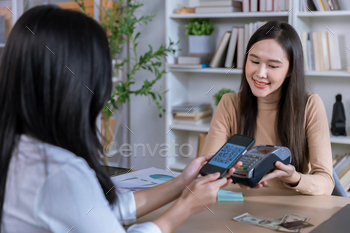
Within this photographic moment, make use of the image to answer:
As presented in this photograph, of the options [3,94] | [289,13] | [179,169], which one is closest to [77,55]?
[3,94]

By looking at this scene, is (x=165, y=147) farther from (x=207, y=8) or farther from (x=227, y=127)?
(x=227, y=127)

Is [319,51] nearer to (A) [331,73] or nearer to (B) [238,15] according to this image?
(A) [331,73]

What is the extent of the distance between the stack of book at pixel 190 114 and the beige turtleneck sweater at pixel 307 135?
0.92 metres

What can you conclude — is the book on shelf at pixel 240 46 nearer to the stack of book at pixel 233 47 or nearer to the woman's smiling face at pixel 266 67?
the stack of book at pixel 233 47

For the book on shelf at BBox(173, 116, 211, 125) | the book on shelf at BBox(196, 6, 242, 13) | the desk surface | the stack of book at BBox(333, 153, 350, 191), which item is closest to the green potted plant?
the book on shelf at BBox(196, 6, 242, 13)

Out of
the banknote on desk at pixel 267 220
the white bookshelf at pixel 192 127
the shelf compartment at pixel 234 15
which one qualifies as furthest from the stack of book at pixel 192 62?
the banknote on desk at pixel 267 220

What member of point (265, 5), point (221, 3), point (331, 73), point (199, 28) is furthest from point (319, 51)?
point (199, 28)

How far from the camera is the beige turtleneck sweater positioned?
1311 mm

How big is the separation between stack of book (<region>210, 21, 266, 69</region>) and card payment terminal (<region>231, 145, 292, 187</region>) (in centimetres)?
140

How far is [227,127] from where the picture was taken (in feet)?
5.39

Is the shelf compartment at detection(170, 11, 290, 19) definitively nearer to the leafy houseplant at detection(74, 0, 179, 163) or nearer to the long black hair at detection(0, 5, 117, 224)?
the leafy houseplant at detection(74, 0, 179, 163)

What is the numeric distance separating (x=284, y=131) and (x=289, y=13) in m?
1.00

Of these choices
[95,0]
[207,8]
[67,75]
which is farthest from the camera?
[95,0]

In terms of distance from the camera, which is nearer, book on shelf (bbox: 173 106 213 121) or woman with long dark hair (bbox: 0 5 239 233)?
woman with long dark hair (bbox: 0 5 239 233)
